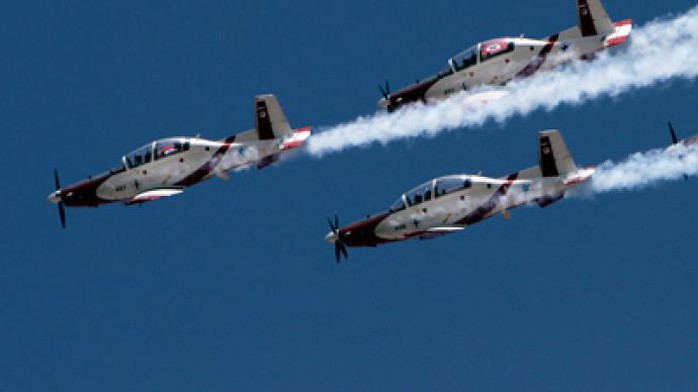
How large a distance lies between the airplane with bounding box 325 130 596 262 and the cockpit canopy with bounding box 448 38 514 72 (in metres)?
7.43

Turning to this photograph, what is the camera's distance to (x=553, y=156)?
329 feet

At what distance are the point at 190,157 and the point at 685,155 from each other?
913 inches

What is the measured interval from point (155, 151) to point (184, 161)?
149 centimetres

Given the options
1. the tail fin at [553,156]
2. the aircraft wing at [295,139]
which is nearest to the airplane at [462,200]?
the tail fin at [553,156]

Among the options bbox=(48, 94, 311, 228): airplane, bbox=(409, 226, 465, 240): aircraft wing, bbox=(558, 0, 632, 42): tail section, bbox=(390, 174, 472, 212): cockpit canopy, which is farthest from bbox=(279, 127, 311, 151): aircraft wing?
bbox=(558, 0, 632, 42): tail section

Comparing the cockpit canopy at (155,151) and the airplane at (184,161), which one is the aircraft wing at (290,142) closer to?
the airplane at (184,161)

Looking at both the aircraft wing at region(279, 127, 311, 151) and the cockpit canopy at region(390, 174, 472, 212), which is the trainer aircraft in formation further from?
the aircraft wing at region(279, 127, 311, 151)

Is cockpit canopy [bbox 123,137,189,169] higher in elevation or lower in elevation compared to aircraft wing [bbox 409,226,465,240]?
higher

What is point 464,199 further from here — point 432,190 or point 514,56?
point 514,56

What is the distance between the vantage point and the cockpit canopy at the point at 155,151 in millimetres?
107438

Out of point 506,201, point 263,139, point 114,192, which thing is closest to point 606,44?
point 506,201

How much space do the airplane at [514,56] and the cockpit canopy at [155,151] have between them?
9.94 meters

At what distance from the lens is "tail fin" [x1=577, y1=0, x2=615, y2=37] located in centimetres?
10425

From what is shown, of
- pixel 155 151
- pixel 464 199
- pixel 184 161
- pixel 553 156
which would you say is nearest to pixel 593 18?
pixel 553 156
